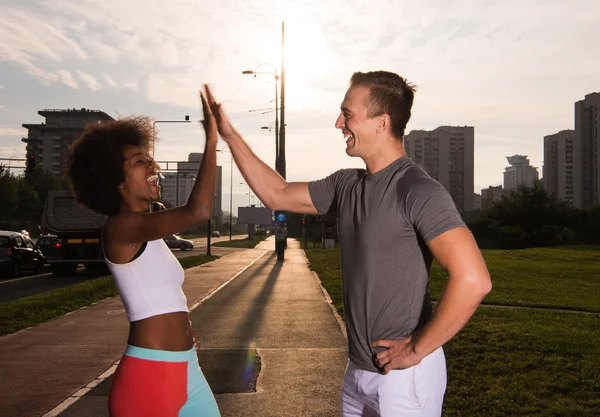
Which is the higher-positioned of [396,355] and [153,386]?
[396,355]

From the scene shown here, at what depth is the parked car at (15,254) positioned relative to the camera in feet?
79.9

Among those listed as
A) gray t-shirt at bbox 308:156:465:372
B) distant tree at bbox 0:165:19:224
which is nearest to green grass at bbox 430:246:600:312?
gray t-shirt at bbox 308:156:465:372

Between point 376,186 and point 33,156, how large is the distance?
37858 millimetres

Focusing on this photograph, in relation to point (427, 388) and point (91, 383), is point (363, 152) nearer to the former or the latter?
point (427, 388)

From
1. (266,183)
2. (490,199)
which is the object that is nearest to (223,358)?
(266,183)

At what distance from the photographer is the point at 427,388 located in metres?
2.47

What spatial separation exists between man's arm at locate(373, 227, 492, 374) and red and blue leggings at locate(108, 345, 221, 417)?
0.97 m

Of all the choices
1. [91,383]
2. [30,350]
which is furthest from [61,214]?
[91,383]

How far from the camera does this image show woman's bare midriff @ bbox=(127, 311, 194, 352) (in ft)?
8.89

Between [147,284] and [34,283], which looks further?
[34,283]

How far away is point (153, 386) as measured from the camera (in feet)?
8.68

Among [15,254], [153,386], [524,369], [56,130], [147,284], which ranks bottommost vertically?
[524,369]

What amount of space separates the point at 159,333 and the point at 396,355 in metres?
0.98

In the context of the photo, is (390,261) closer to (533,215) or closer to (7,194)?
(533,215)
